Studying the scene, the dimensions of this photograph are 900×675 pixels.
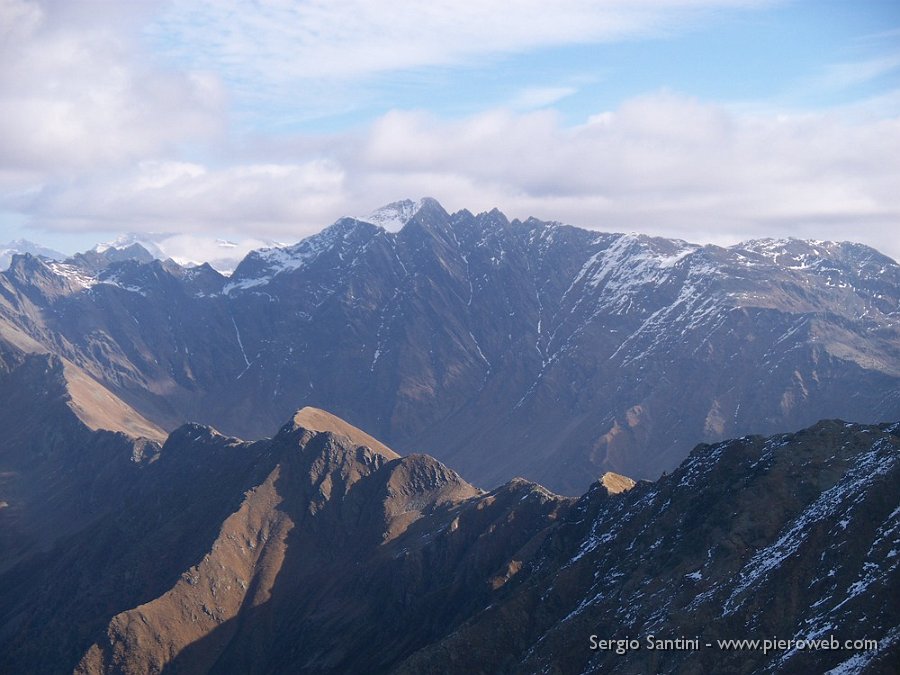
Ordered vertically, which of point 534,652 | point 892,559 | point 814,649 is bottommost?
point 534,652

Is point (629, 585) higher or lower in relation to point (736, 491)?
lower

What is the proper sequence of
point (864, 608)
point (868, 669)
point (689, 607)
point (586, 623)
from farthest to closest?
point (586, 623) < point (689, 607) < point (864, 608) < point (868, 669)

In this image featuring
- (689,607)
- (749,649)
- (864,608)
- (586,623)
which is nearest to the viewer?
(864,608)

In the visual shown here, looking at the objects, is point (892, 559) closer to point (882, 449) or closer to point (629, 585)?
point (882, 449)

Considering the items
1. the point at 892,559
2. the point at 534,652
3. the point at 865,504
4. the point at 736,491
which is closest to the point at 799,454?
the point at 736,491

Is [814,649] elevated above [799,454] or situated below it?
below

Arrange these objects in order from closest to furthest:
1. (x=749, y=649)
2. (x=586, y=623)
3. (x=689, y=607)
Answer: (x=749, y=649), (x=689, y=607), (x=586, y=623)

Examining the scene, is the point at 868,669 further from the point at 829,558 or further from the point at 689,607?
the point at 689,607

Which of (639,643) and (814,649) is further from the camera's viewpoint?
(639,643)

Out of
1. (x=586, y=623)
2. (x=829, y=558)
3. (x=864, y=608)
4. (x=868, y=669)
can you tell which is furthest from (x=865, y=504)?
(x=586, y=623)
